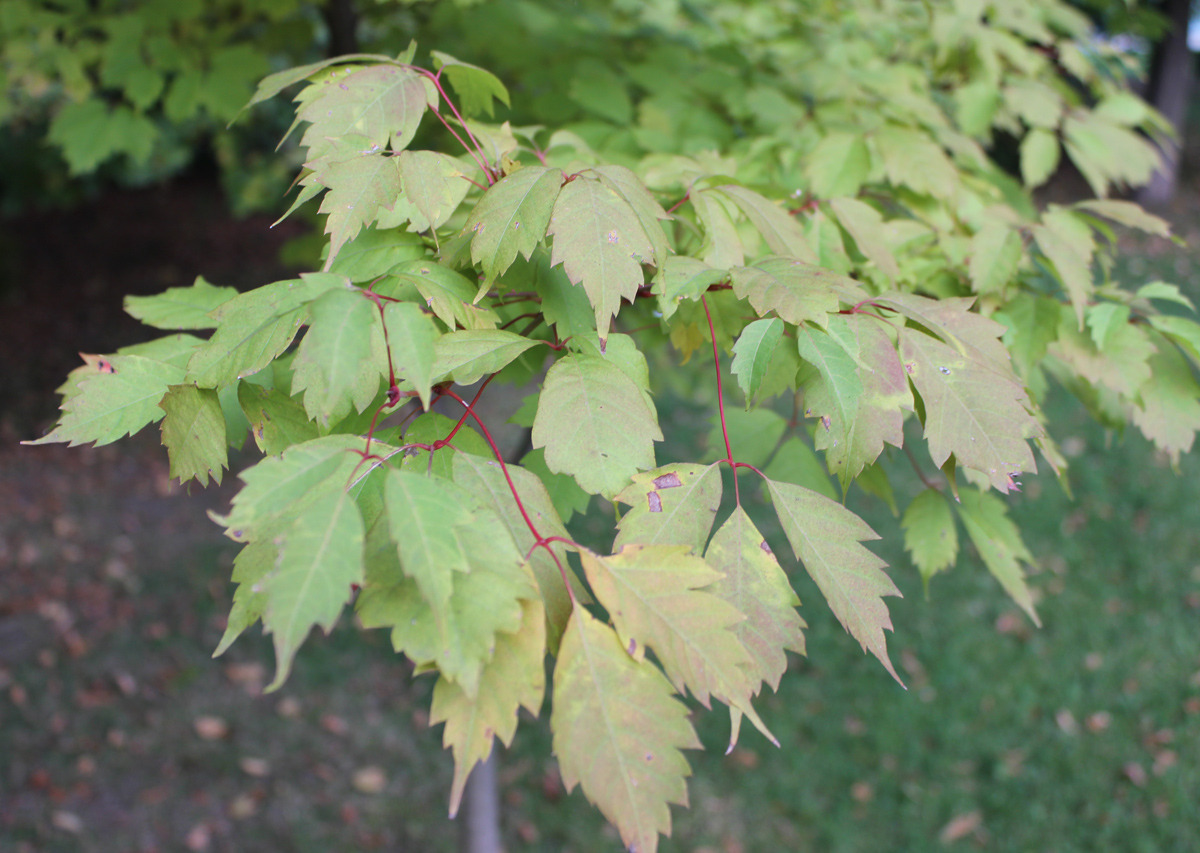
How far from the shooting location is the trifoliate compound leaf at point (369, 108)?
3.48 ft

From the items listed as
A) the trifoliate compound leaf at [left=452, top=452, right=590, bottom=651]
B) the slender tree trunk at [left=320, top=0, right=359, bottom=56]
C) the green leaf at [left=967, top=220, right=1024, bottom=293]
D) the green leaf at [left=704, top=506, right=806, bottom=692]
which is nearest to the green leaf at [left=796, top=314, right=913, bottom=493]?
the green leaf at [left=704, top=506, right=806, bottom=692]

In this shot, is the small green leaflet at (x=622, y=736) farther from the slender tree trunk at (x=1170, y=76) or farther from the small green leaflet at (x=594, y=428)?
the slender tree trunk at (x=1170, y=76)

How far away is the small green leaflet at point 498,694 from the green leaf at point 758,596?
23 cm

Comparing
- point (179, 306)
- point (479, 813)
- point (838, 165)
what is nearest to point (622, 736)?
point (179, 306)

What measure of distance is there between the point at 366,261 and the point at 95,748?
3.98 m

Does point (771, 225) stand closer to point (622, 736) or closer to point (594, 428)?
point (594, 428)

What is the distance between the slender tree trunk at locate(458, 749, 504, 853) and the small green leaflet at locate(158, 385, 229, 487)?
1.97m

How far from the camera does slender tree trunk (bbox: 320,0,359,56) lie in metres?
2.82

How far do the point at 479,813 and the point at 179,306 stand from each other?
2228 mm

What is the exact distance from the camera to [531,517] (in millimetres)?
934

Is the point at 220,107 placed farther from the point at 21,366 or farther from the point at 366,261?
the point at 21,366

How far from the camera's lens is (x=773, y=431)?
148cm

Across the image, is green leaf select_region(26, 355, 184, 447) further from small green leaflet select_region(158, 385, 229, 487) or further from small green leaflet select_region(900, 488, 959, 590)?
small green leaflet select_region(900, 488, 959, 590)

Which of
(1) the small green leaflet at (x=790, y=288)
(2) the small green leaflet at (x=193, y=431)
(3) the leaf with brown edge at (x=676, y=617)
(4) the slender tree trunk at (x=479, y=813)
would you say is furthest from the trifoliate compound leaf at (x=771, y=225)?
(4) the slender tree trunk at (x=479, y=813)
